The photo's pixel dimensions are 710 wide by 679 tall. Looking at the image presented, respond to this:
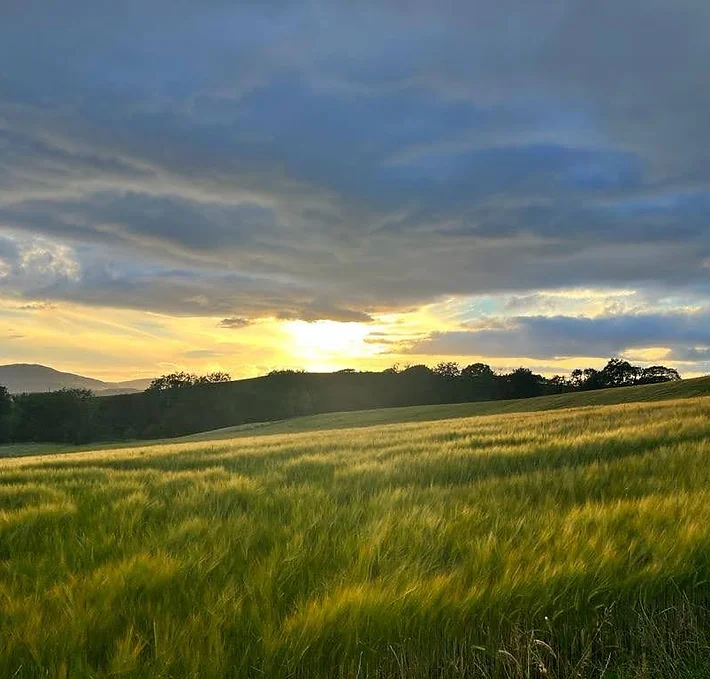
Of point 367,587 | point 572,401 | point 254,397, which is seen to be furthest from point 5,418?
point 367,587

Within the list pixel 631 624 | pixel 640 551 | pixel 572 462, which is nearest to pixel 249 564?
pixel 631 624

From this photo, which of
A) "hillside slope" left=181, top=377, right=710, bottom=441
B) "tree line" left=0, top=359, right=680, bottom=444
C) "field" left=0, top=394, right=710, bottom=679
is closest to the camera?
"field" left=0, top=394, right=710, bottom=679

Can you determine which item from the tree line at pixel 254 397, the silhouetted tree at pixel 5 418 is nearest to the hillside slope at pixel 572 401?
the tree line at pixel 254 397

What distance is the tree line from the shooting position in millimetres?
96125

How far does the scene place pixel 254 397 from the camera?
5197 inches

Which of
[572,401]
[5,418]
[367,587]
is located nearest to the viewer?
[367,587]

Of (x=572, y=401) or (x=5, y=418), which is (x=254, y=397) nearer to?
(x=5, y=418)

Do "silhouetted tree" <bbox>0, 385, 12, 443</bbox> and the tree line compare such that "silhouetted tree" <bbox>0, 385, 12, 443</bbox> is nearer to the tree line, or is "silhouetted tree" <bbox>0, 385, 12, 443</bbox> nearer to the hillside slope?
the tree line

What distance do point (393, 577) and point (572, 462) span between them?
506 centimetres

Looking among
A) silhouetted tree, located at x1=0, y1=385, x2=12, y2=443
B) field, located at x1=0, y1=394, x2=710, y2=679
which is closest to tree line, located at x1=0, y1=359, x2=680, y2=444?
silhouetted tree, located at x1=0, y1=385, x2=12, y2=443

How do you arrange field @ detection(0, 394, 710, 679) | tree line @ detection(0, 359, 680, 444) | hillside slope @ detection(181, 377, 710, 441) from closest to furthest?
1. field @ detection(0, 394, 710, 679)
2. hillside slope @ detection(181, 377, 710, 441)
3. tree line @ detection(0, 359, 680, 444)

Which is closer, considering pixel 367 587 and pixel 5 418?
pixel 367 587

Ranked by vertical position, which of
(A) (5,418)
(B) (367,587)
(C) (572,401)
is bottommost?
(C) (572,401)

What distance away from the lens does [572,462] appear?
7.35m
